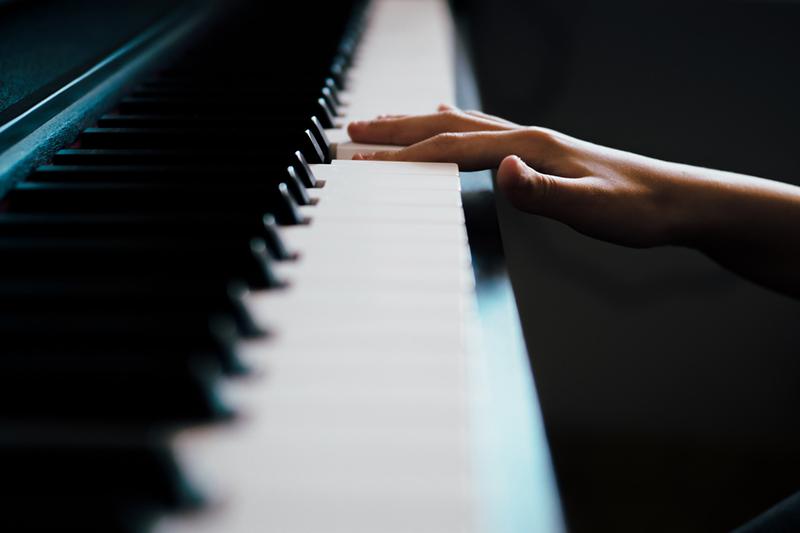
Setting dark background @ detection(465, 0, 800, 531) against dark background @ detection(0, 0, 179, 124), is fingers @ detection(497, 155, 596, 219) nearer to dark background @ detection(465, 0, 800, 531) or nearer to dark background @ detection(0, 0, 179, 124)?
dark background @ detection(0, 0, 179, 124)

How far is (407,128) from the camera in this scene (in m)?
0.82

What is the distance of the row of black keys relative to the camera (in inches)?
12.3

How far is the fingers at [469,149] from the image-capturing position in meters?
0.76

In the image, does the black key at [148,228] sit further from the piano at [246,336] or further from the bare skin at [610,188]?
the bare skin at [610,188]

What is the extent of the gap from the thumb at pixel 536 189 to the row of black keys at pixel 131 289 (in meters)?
0.20

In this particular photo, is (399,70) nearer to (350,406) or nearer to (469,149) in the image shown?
(469,149)

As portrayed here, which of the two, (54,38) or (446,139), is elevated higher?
(54,38)

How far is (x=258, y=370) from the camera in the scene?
0.39 metres

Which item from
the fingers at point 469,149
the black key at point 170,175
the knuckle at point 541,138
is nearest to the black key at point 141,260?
the black key at point 170,175

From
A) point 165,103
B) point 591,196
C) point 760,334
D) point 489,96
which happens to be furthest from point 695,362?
point 165,103

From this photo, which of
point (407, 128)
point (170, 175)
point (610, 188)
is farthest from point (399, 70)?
point (170, 175)

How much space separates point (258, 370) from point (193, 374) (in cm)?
5

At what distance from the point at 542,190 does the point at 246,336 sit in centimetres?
41

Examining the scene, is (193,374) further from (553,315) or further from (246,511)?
(553,315)
